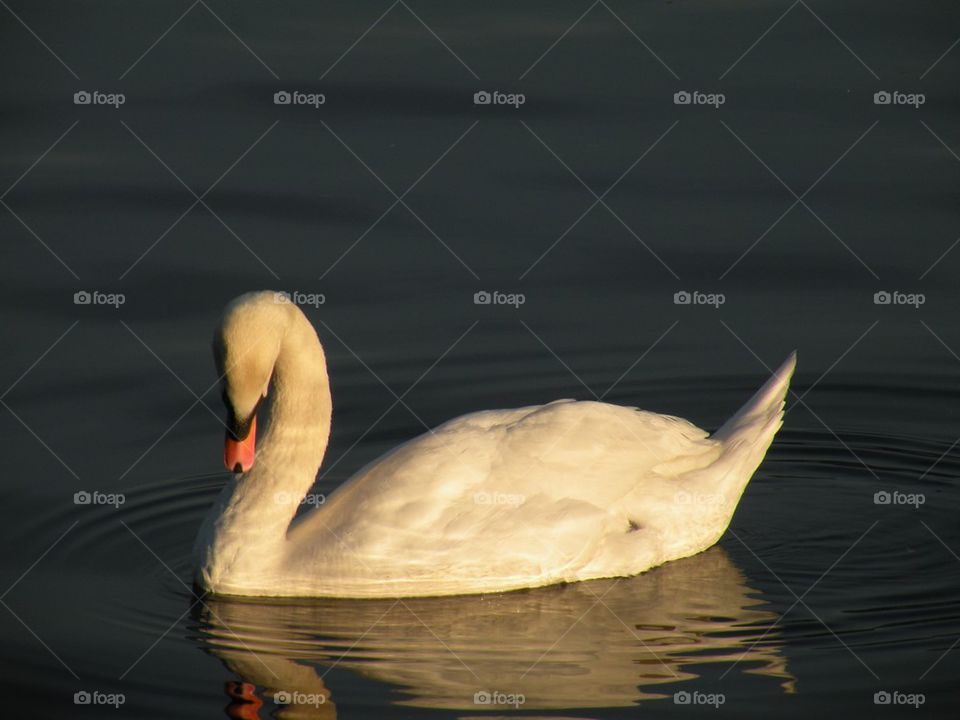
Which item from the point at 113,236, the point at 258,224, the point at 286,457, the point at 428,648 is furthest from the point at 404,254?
the point at 428,648

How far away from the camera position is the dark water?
8484 millimetres

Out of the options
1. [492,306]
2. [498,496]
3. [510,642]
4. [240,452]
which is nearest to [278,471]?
[240,452]

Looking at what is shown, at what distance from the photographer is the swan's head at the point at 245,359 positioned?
347 inches

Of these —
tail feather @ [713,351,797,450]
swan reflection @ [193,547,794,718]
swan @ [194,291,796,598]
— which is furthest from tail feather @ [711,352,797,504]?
swan reflection @ [193,547,794,718]

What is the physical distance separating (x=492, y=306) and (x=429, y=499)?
143 inches

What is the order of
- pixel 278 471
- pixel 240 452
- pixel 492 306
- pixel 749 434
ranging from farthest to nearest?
pixel 492 306 < pixel 749 434 < pixel 278 471 < pixel 240 452

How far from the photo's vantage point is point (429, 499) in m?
9.16

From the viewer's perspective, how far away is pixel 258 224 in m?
13.8

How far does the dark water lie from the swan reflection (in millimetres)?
22

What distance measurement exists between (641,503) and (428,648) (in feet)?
5.51

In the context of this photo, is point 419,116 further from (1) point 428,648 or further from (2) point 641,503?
(1) point 428,648

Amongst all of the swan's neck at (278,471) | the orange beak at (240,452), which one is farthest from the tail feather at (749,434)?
the orange beak at (240,452)

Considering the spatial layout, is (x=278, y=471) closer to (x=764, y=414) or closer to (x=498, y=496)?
(x=498, y=496)

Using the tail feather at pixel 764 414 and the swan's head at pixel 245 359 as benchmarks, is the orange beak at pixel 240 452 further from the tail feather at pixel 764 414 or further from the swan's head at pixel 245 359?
the tail feather at pixel 764 414
